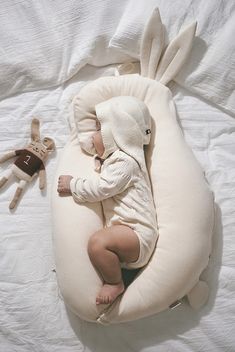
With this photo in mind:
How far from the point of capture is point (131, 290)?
1.14 metres

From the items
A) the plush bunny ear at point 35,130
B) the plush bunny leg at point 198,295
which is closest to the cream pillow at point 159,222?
the plush bunny leg at point 198,295

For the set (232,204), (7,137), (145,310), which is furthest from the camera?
(7,137)

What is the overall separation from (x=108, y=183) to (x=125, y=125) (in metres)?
0.17

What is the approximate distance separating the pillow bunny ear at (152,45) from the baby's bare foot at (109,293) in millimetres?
705

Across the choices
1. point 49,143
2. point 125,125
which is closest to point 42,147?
point 49,143

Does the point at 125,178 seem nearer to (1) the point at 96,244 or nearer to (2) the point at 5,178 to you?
(1) the point at 96,244

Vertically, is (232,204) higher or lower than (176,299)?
higher

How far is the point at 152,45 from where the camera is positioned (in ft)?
4.54

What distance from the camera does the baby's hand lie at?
121cm

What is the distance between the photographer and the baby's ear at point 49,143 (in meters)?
1.37

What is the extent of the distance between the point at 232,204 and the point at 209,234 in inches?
6.6

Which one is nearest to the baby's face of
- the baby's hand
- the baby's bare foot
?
the baby's hand

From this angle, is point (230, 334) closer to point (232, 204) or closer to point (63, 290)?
point (232, 204)

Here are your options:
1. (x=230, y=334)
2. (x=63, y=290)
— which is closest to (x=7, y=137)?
(x=63, y=290)
